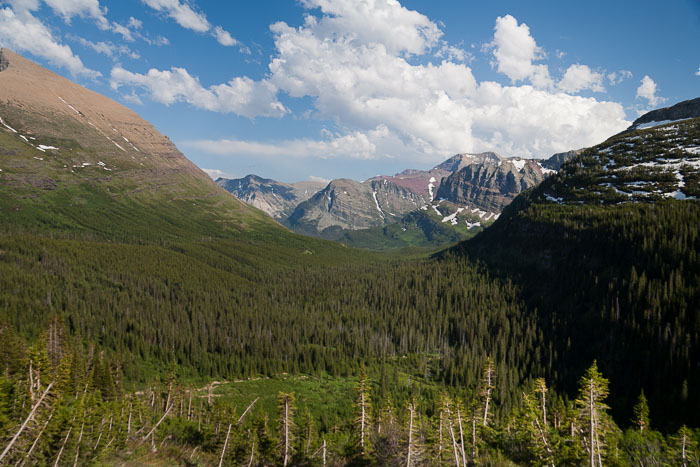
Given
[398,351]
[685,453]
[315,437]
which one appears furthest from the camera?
[398,351]

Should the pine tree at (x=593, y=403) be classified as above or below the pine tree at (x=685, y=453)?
above

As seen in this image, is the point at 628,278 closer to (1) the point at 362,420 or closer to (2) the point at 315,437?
(2) the point at 315,437

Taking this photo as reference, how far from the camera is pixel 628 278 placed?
116750mm

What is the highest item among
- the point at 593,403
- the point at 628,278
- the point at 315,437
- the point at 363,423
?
the point at 628,278

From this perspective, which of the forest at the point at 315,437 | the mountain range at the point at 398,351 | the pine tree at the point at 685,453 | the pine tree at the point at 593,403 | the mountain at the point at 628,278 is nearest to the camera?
the pine tree at the point at 593,403

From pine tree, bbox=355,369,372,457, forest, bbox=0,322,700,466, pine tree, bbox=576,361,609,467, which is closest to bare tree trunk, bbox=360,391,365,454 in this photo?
pine tree, bbox=355,369,372,457

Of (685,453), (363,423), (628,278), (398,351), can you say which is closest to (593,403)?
(363,423)

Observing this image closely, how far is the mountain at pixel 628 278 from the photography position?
290 feet

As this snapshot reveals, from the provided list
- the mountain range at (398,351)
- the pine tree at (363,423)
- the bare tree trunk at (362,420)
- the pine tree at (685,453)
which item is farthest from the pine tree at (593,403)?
the bare tree trunk at (362,420)

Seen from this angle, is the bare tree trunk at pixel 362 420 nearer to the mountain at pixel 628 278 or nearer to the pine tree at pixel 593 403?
the pine tree at pixel 593 403

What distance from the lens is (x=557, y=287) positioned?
150 m

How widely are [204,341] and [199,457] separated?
10091cm

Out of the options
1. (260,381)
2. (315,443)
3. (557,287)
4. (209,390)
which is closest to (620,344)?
(557,287)

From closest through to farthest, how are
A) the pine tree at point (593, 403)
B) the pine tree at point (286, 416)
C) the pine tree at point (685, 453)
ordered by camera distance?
the pine tree at point (593, 403), the pine tree at point (685, 453), the pine tree at point (286, 416)
